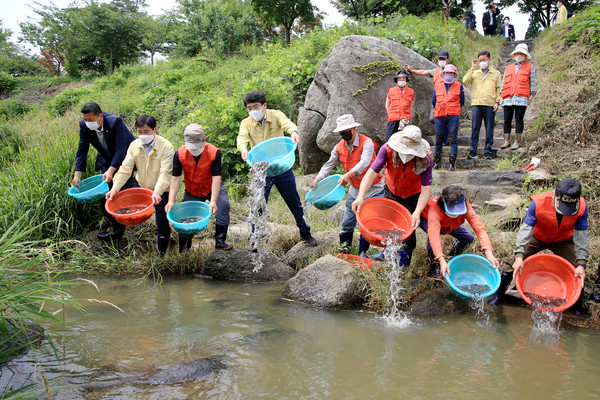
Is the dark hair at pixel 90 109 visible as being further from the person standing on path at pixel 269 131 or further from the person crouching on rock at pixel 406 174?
the person crouching on rock at pixel 406 174

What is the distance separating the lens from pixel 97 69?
26828mm

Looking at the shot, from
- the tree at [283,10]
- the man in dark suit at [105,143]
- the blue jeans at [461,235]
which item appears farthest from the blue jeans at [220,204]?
the tree at [283,10]

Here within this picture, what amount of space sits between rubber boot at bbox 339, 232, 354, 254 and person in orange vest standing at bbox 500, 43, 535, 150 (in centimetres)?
442

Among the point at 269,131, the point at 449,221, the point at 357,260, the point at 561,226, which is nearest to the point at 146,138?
the point at 269,131

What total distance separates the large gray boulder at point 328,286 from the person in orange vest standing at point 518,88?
5.02m

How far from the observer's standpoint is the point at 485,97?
7547 millimetres

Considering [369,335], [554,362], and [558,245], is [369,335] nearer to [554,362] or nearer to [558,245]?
[554,362]

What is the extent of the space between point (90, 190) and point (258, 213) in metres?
2.15

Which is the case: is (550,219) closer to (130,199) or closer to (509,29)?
(130,199)

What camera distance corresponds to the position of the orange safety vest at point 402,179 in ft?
14.8

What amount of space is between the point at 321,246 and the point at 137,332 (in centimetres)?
257

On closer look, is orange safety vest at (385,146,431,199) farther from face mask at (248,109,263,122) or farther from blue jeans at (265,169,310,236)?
face mask at (248,109,263,122)

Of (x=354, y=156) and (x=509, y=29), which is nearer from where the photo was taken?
(x=354, y=156)

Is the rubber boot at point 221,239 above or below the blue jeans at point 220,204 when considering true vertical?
below
